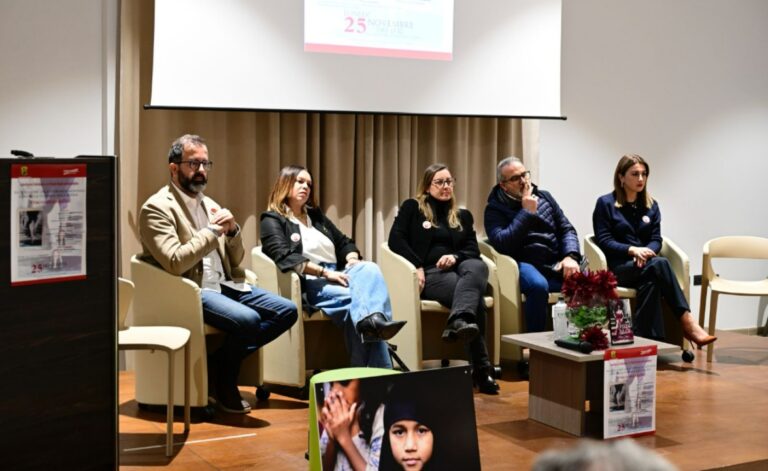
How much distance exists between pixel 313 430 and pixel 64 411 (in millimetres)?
735

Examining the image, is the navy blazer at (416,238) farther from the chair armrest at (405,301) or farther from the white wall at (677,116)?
the white wall at (677,116)

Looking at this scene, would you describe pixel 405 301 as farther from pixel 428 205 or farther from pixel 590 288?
pixel 590 288

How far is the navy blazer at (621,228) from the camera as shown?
5938 millimetres

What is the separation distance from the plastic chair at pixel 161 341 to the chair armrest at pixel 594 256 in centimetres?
274

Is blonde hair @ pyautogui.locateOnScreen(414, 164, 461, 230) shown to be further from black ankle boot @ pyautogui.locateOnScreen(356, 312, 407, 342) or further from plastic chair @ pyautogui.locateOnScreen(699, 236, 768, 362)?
plastic chair @ pyautogui.locateOnScreen(699, 236, 768, 362)

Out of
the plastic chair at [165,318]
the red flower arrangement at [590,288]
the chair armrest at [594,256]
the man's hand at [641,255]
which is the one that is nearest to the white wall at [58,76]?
the plastic chair at [165,318]

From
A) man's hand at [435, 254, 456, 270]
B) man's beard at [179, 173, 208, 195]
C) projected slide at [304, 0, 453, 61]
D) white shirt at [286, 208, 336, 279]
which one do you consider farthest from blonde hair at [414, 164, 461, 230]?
man's beard at [179, 173, 208, 195]

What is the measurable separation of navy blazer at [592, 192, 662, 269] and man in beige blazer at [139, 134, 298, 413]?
2281 millimetres

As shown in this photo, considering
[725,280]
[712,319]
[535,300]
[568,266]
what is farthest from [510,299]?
[725,280]

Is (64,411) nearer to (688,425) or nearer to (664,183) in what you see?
(688,425)

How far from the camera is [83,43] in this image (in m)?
5.06

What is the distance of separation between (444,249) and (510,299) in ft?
1.61

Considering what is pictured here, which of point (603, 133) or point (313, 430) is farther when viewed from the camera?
point (603, 133)

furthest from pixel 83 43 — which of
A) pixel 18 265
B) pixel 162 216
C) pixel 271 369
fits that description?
pixel 18 265
